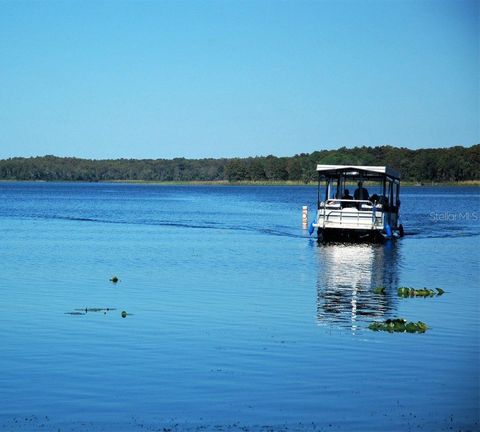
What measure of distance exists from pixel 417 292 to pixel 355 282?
346 cm

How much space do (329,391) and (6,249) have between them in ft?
100

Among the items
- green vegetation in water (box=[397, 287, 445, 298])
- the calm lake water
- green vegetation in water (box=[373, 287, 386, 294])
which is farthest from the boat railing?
green vegetation in water (box=[397, 287, 445, 298])

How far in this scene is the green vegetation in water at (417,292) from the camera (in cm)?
2590

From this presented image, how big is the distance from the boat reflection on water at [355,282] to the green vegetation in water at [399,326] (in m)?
0.46

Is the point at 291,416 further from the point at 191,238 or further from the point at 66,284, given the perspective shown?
the point at 191,238

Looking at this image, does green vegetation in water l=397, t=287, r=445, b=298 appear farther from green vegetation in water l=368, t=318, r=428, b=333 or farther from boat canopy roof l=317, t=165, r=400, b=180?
boat canopy roof l=317, t=165, r=400, b=180

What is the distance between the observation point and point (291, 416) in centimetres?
1298

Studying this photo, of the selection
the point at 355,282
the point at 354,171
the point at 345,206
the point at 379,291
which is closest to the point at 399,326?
the point at 379,291

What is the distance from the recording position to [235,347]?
17656 mm

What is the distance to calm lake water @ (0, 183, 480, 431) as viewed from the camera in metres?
13.1

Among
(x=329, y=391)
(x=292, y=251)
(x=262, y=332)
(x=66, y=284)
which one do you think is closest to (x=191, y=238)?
(x=292, y=251)

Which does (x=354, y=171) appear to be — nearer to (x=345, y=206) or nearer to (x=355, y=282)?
(x=345, y=206)

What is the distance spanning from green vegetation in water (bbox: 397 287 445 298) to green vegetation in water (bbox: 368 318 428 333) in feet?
19.1

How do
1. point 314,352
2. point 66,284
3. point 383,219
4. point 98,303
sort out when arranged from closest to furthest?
point 314,352
point 98,303
point 66,284
point 383,219
